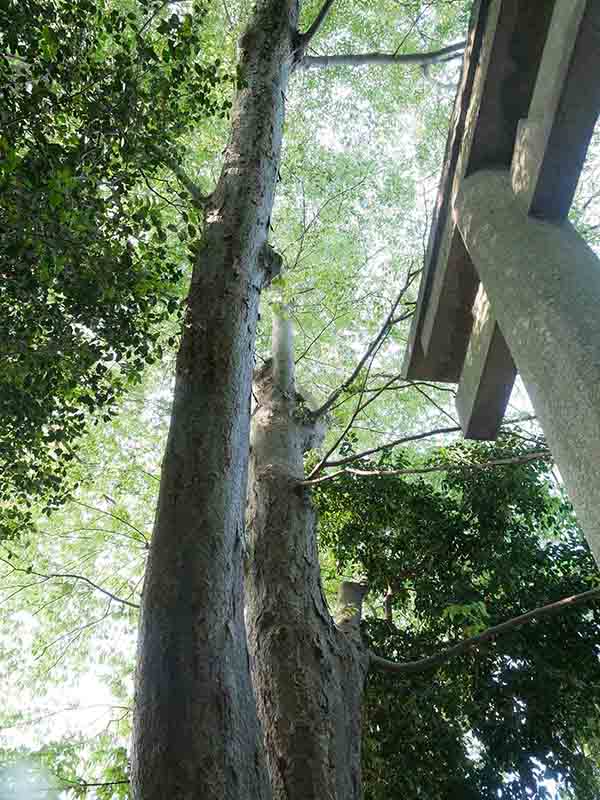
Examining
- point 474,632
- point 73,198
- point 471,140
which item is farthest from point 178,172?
point 474,632

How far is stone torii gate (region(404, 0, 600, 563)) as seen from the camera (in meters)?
1.54

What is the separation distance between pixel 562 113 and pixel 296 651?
115 inches

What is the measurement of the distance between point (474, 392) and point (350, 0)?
11.7m

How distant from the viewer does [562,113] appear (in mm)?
1763

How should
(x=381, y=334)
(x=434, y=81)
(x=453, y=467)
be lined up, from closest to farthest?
(x=453, y=467), (x=381, y=334), (x=434, y=81)

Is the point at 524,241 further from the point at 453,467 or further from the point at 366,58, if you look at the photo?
the point at 366,58

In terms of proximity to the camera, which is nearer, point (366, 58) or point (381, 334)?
point (381, 334)

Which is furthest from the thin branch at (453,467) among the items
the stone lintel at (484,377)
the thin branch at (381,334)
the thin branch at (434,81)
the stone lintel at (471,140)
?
the thin branch at (434,81)

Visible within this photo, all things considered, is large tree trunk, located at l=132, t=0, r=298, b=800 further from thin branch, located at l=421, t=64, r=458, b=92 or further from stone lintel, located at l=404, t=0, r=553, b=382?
thin branch, located at l=421, t=64, r=458, b=92

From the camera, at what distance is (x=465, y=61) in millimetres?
2449

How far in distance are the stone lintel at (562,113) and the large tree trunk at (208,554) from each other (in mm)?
1574

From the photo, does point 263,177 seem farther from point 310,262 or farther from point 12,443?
point 310,262

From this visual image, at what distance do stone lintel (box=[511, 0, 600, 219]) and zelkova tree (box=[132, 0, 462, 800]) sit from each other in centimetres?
158

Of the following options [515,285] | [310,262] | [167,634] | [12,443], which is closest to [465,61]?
[515,285]
